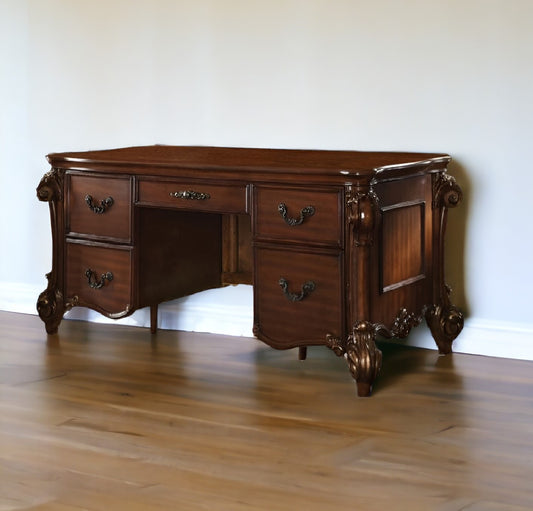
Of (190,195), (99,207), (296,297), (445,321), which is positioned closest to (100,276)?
(99,207)

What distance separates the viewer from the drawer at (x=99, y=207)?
133 inches

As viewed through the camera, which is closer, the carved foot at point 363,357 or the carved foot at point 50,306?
the carved foot at point 363,357

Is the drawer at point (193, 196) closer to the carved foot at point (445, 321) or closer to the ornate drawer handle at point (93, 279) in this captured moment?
the ornate drawer handle at point (93, 279)

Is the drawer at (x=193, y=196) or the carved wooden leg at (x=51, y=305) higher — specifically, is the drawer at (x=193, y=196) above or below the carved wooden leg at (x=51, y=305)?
above

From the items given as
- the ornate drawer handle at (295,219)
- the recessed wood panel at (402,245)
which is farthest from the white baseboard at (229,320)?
the ornate drawer handle at (295,219)

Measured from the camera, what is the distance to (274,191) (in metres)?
3.02

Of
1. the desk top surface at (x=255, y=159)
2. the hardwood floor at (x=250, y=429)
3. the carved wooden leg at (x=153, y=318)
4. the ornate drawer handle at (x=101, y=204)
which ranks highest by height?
the desk top surface at (x=255, y=159)

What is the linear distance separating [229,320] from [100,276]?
54 centimetres

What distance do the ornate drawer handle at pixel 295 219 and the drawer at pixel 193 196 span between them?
5.6 inches

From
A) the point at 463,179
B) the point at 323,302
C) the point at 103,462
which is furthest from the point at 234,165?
the point at 103,462

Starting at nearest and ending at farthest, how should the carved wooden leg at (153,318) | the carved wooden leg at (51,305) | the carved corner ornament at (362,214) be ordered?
the carved corner ornament at (362,214), the carved wooden leg at (51,305), the carved wooden leg at (153,318)

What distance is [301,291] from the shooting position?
3012mm

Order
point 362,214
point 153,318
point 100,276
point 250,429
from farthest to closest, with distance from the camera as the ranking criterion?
point 153,318 → point 100,276 → point 362,214 → point 250,429

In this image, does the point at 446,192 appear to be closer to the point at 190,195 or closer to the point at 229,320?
the point at 190,195
